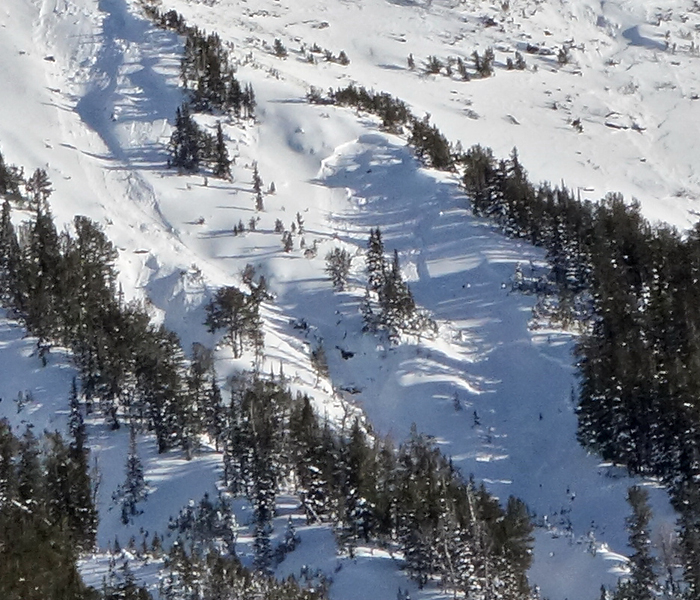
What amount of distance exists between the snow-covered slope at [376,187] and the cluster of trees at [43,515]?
129 inches

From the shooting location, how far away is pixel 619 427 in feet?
195

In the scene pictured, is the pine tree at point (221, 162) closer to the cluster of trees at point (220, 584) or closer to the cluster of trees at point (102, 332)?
the cluster of trees at point (102, 332)

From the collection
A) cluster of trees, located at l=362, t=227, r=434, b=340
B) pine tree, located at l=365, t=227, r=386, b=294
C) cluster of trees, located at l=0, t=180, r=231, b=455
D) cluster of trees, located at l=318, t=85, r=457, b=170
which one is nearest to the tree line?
cluster of trees, located at l=318, t=85, r=457, b=170

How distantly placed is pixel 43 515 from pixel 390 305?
2934cm

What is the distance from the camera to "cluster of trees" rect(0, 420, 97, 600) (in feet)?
132

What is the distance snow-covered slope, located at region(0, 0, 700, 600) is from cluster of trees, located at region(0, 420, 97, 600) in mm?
3270

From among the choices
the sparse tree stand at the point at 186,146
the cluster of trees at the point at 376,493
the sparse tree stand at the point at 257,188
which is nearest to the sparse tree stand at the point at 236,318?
the cluster of trees at the point at 376,493

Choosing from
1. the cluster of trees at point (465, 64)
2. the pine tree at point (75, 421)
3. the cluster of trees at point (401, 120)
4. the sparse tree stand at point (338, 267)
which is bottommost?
the pine tree at point (75, 421)

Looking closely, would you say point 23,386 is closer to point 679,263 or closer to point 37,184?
point 37,184

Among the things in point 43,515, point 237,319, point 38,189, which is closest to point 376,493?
point 43,515

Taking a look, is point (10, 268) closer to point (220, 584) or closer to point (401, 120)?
point (220, 584)

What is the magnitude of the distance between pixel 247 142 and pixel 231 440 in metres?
43.8

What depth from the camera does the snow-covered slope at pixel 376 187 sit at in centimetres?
6338

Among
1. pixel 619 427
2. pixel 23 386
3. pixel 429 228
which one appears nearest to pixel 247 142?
pixel 429 228
